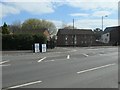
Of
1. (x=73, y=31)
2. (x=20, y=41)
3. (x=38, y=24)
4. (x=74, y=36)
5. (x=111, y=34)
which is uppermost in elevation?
(x=38, y=24)

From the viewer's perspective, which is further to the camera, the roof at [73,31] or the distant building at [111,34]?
the distant building at [111,34]

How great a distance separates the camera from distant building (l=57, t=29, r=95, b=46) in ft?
411

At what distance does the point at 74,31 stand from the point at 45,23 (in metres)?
13.4

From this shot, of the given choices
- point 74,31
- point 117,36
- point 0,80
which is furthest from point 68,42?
point 0,80

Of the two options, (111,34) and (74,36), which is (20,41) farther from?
(111,34)

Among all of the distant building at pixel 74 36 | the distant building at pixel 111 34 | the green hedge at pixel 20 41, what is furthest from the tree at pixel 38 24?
the green hedge at pixel 20 41

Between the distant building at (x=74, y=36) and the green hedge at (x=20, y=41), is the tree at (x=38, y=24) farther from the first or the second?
the green hedge at (x=20, y=41)

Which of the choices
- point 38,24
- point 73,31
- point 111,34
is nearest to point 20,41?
point 73,31

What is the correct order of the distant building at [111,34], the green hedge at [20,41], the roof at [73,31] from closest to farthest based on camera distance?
the green hedge at [20,41], the roof at [73,31], the distant building at [111,34]

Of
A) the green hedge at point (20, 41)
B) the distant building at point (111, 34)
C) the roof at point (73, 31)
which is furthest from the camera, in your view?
the distant building at point (111, 34)

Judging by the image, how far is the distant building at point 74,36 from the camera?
125 meters

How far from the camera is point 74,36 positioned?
124375mm

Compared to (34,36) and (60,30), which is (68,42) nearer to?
(60,30)

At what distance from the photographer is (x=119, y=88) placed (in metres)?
10.8
